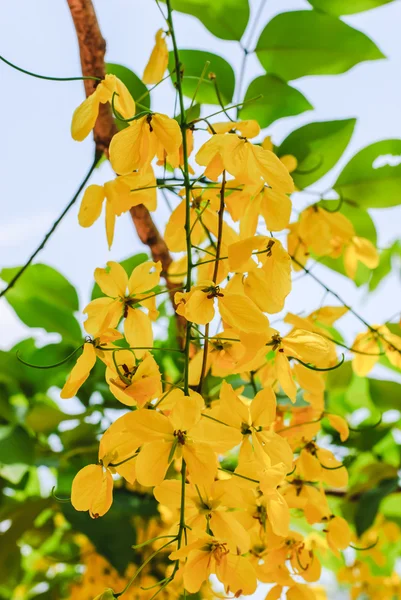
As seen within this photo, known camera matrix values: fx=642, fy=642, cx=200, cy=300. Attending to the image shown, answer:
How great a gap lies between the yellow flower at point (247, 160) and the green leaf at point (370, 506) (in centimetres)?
34

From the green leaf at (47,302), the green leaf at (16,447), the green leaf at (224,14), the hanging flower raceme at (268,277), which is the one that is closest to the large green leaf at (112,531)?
the green leaf at (16,447)

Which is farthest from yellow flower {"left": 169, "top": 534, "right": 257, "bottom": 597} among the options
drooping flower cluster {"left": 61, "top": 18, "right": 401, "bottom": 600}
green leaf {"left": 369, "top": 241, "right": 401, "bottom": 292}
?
green leaf {"left": 369, "top": 241, "right": 401, "bottom": 292}

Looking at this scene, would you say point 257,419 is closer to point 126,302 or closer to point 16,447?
point 126,302

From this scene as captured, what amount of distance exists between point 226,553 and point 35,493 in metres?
0.53

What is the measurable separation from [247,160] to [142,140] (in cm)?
5

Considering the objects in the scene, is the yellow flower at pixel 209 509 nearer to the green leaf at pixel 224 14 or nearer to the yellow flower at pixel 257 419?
the yellow flower at pixel 257 419

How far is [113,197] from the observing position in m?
0.34

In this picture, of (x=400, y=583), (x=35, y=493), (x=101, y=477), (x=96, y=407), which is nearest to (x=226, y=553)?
(x=101, y=477)

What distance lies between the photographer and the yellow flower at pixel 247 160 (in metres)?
0.29

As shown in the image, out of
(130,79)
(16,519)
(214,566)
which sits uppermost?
(130,79)

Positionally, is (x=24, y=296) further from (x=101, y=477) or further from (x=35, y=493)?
(x=101, y=477)

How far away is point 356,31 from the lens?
49 centimetres

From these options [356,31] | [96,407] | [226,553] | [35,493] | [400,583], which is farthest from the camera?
[400,583]

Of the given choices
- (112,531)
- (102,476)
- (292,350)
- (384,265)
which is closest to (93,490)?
(102,476)
